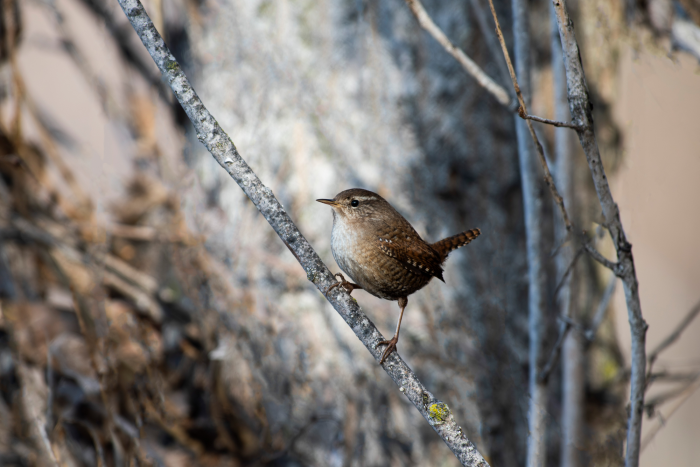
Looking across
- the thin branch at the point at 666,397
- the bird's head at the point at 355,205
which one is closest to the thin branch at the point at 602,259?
the thin branch at the point at 666,397

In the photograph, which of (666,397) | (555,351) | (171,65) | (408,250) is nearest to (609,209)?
(555,351)

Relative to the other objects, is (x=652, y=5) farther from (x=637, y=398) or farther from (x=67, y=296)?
(x=67, y=296)

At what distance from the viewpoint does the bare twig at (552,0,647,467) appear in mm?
1288

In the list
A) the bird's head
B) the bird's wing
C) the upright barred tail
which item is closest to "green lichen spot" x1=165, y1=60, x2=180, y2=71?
the bird's head

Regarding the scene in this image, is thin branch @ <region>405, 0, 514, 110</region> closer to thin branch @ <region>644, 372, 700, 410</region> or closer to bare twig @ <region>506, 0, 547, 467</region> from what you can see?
bare twig @ <region>506, 0, 547, 467</region>

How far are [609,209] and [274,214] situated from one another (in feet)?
2.99

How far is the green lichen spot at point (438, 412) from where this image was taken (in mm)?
1363

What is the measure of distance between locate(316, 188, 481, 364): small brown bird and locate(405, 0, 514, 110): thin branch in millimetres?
601

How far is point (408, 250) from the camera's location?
197 cm

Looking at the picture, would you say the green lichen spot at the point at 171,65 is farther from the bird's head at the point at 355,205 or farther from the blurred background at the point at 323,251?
the blurred background at the point at 323,251

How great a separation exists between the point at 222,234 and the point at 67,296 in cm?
128

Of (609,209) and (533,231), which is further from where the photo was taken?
(533,231)

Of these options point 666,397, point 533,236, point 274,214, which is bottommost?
point 274,214

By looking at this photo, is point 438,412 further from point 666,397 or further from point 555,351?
point 666,397
